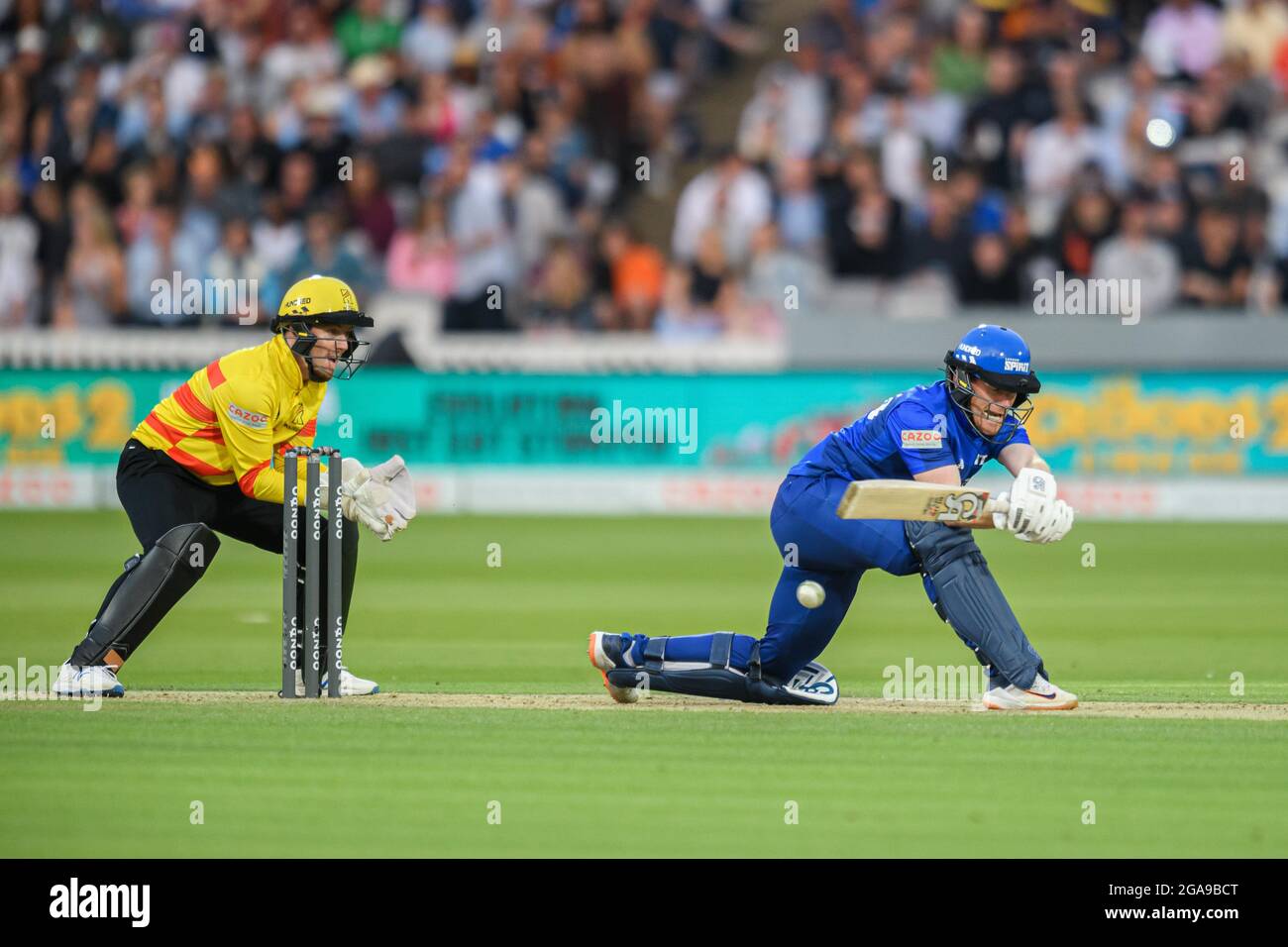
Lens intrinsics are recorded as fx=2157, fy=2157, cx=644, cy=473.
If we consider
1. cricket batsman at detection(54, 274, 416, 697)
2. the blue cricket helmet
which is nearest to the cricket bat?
the blue cricket helmet

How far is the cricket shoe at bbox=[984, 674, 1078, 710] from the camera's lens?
9.73 metres

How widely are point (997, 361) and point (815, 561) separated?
1.22m

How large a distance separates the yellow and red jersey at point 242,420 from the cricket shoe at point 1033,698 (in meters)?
3.40

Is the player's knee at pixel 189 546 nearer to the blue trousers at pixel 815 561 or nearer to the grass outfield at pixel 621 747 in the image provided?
the grass outfield at pixel 621 747

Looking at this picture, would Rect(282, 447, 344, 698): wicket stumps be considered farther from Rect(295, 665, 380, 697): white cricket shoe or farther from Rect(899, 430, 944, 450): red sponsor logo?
Rect(899, 430, 944, 450): red sponsor logo

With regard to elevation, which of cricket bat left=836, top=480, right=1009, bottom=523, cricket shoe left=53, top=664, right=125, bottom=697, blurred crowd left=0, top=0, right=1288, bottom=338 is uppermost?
blurred crowd left=0, top=0, right=1288, bottom=338

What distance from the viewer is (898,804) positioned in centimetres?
773

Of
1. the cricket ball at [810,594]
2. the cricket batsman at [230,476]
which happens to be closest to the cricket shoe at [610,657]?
the cricket ball at [810,594]

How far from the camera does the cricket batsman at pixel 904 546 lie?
9.45 m

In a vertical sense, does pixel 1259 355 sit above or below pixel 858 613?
above

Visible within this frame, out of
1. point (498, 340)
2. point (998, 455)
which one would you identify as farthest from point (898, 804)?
point (498, 340)

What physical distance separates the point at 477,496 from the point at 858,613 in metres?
6.24

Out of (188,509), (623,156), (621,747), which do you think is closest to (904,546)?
(621,747)

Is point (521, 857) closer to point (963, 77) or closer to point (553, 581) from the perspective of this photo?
point (553, 581)
